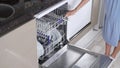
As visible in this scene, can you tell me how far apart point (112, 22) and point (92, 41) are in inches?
21.6

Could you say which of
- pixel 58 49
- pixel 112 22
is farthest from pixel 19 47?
pixel 112 22

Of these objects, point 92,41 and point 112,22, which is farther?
point 92,41

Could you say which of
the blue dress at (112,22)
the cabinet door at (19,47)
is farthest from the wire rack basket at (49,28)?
the blue dress at (112,22)

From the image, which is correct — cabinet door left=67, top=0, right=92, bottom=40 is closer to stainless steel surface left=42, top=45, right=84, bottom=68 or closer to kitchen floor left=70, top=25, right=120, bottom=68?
kitchen floor left=70, top=25, right=120, bottom=68

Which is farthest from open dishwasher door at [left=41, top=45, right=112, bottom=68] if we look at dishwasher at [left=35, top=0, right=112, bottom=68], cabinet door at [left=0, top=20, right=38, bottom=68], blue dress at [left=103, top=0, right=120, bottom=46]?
blue dress at [left=103, top=0, right=120, bottom=46]

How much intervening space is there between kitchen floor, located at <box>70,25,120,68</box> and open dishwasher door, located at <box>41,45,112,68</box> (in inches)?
19.0

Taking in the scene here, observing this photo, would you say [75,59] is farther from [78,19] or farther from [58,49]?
[78,19]

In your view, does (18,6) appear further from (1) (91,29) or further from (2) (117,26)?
(1) (91,29)

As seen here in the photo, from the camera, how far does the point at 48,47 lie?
1334 millimetres

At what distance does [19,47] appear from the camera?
975mm

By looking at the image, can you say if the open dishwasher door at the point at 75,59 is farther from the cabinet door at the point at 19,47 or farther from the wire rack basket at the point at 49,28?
the cabinet door at the point at 19,47

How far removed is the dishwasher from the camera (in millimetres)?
1291

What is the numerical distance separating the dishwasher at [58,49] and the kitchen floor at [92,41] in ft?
1.67

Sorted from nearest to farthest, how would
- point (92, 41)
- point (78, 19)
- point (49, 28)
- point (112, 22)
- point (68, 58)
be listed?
point (49, 28) < point (68, 58) < point (112, 22) < point (78, 19) < point (92, 41)
